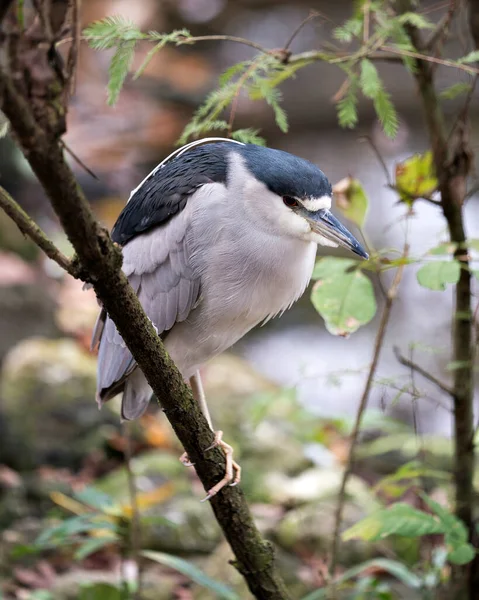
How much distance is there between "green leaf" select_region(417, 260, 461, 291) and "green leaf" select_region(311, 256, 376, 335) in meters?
0.14

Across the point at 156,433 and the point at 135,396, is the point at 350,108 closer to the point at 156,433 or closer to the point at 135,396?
the point at 135,396

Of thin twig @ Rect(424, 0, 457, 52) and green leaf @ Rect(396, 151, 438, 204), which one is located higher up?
thin twig @ Rect(424, 0, 457, 52)

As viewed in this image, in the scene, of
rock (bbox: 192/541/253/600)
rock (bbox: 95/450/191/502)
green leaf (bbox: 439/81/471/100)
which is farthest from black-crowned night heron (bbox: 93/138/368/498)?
rock (bbox: 192/541/253/600)

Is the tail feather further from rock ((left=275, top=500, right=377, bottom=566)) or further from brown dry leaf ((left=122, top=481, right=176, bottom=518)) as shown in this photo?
rock ((left=275, top=500, right=377, bottom=566))

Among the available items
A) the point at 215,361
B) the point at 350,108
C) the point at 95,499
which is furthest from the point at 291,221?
the point at 215,361

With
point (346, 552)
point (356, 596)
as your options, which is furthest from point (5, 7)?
point (346, 552)

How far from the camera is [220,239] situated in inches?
80.7

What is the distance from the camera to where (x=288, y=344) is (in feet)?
22.4

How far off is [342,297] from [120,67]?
80 cm

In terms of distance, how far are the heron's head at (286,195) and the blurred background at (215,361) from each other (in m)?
0.45

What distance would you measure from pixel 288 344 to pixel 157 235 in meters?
4.75

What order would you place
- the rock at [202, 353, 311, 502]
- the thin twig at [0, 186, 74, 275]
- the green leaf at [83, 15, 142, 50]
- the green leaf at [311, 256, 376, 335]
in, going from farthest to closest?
the rock at [202, 353, 311, 502]
the green leaf at [311, 256, 376, 335]
the green leaf at [83, 15, 142, 50]
the thin twig at [0, 186, 74, 275]

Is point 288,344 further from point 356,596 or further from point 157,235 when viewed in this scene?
point 157,235

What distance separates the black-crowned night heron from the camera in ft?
6.43
